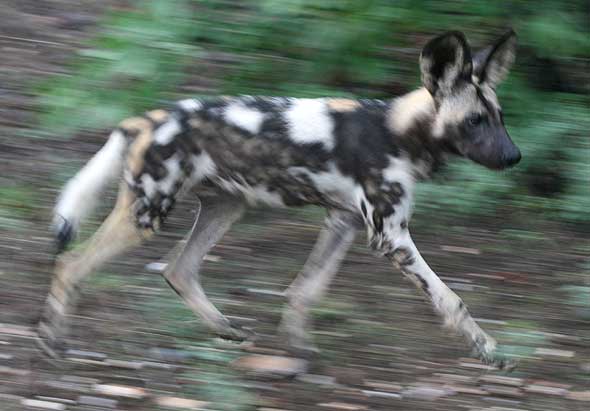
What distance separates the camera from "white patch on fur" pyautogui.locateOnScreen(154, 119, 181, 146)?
443cm

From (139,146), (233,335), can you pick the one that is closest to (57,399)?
(233,335)

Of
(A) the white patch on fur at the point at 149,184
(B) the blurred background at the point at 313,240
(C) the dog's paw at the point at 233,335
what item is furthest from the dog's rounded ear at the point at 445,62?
(C) the dog's paw at the point at 233,335

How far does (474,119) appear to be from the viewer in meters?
4.39

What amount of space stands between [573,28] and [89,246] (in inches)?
99.0

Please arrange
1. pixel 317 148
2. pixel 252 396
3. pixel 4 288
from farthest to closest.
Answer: pixel 4 288 → pixel 317 148 → pixel 252 396

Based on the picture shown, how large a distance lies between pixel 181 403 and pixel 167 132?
1074mm

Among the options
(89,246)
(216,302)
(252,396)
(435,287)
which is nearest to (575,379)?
(435,287)

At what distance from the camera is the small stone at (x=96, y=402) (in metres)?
4.11

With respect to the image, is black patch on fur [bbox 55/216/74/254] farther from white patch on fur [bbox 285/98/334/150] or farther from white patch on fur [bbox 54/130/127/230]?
white patch on fur [bbox 285/98/334/150]

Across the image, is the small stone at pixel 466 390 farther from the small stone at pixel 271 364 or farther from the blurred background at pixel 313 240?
the small stone at pixel 271 364

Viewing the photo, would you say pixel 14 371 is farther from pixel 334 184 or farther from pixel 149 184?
pixel 334 184

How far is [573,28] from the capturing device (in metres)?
5.38

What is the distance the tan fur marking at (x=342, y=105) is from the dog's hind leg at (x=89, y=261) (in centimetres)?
88

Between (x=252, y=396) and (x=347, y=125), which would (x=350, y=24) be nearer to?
(x=347, y=125)
